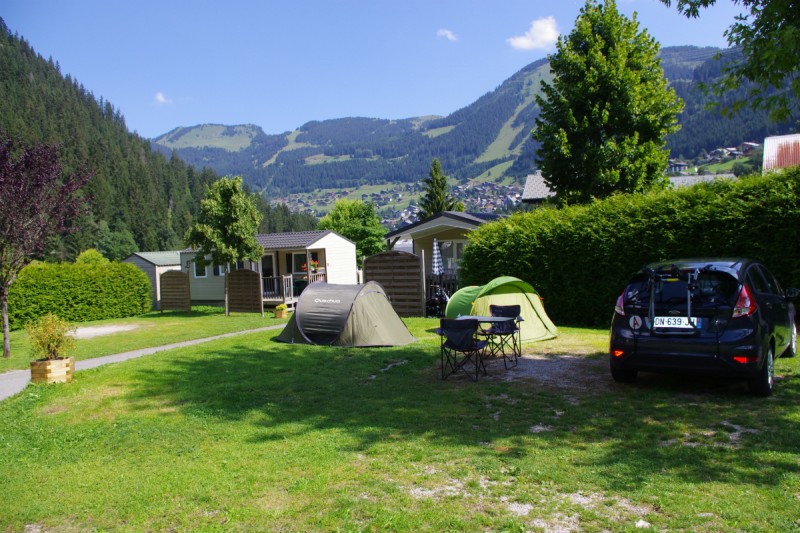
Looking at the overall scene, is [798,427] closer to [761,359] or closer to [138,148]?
[761,359]

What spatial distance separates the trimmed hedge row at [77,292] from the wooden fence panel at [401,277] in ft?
46.5

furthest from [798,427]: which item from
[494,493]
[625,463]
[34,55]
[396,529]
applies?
[34,55]

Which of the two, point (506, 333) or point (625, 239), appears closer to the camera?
point (506, 333)

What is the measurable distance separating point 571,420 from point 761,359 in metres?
2.29

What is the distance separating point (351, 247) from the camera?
33.3m

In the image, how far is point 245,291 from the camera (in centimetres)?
2369

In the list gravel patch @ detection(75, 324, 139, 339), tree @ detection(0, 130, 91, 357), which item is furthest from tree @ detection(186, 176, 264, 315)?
tree @ detection(0, 130, 91, 357)

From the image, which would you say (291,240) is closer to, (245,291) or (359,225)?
(245,291)

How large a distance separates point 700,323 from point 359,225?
180ft

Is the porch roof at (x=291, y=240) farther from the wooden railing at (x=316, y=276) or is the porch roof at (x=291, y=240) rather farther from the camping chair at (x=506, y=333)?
the camping chair at (x=506, y=333)

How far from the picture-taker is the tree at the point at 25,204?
13172 mm

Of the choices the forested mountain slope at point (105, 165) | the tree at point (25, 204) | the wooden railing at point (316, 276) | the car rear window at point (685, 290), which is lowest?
the car rear window at point (685, 290)

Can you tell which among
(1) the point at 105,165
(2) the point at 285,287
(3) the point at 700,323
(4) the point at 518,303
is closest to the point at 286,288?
(2) the point at 285,287

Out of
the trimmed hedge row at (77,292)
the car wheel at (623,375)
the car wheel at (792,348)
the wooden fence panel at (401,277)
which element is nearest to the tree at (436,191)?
the trimmed hedge row at (77,292)
